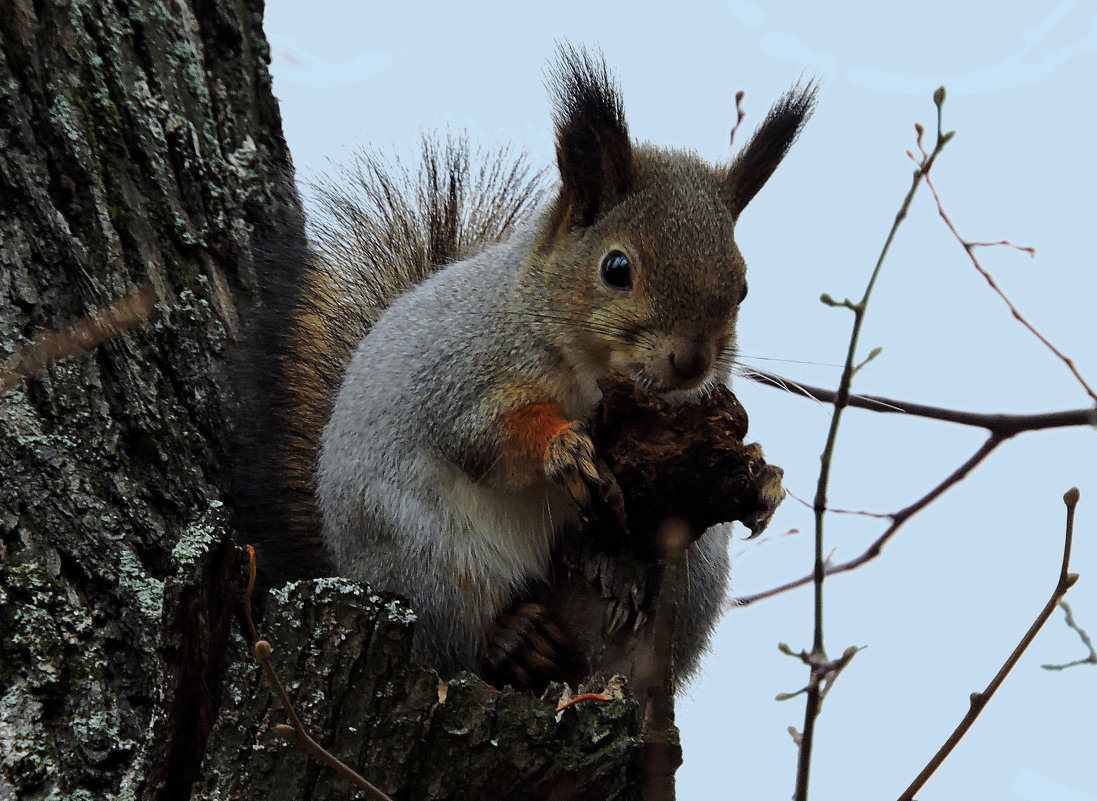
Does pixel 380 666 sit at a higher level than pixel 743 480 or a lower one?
lower

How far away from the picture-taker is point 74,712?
1.63 m

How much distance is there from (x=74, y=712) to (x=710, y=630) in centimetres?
142

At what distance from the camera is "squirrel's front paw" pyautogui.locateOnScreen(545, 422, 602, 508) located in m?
1.90

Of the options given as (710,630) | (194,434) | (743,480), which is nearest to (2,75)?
(194,434)

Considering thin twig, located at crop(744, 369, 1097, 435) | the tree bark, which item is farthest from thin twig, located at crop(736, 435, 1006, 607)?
the tree bark

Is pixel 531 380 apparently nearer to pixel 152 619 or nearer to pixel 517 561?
pixel 517 561

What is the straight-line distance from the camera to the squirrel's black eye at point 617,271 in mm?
2182

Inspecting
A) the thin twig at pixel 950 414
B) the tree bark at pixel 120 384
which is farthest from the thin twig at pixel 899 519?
the tree bark at pixel 120 384

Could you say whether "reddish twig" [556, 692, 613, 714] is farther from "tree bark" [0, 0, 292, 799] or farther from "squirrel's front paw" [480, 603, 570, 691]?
"tree bark" [0, 0, 292, 799]

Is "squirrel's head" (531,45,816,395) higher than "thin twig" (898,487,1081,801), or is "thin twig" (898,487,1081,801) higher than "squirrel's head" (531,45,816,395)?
"squirrel's head" (531,45,816,395)

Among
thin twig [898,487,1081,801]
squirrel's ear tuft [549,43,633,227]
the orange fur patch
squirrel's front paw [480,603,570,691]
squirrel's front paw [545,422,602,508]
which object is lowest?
thin twig [898,487,1081,801]

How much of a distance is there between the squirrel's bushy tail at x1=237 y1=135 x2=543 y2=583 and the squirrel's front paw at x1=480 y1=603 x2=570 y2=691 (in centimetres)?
46

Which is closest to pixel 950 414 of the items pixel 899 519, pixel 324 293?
pixel 899 519

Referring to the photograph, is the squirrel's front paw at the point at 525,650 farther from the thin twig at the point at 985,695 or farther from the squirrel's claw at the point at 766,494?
the thin twig at the point at 985,695
